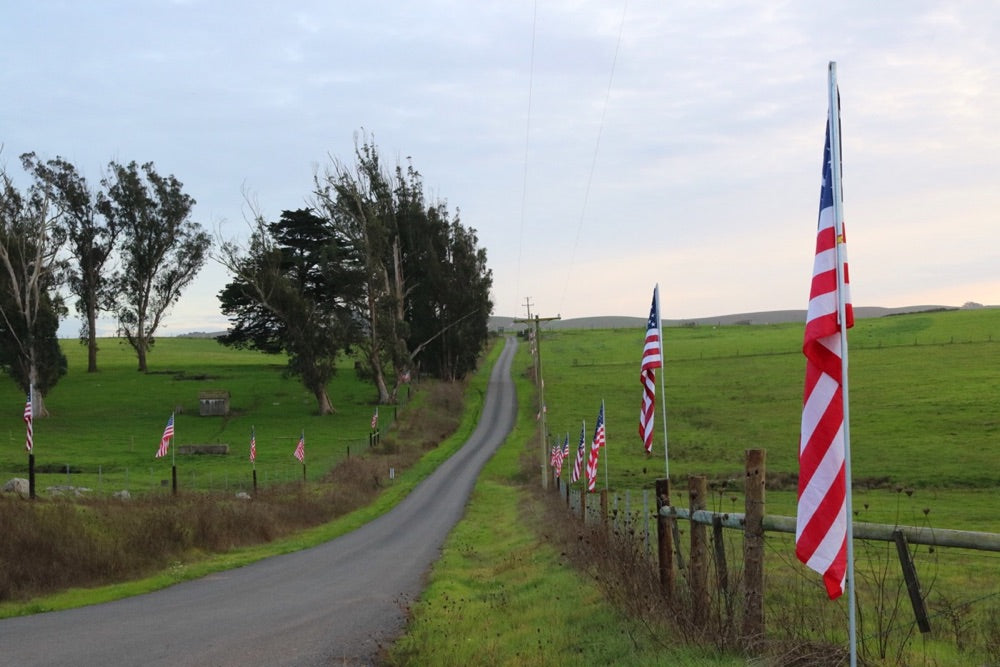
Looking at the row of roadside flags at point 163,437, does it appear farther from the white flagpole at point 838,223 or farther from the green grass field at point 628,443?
the white flagpole at point 838,223

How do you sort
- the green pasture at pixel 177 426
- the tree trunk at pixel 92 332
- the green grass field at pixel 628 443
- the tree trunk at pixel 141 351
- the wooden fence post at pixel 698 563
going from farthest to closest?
1. the tree trunk at pixel 141 351
2. the tree trunk at pixel 92 332
3. the green pasture at pixel 177 426
4. the green grass field at pixel 628 443
5. the wooden fence post at pixel 698 563

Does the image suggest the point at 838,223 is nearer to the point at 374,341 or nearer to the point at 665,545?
the point at 665,545

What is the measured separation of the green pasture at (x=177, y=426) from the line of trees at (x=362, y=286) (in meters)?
4.96

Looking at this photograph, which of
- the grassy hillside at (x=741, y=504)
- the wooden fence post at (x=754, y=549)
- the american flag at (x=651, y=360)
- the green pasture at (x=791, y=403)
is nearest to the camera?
the wooden fence post at (x=754, y=549)

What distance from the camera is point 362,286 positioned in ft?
237

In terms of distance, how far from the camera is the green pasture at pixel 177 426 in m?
46.5

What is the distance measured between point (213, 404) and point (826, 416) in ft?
234

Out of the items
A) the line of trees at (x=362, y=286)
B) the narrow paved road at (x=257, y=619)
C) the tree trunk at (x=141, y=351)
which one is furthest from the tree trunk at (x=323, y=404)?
the narrow paved road at (x=257, y=619)

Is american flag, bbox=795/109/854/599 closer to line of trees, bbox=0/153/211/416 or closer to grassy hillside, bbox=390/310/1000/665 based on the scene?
grassy hillside, bbox=390/310/1000/665

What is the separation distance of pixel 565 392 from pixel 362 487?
132 feet

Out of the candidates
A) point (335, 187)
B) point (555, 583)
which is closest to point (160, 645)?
point (555, 583)

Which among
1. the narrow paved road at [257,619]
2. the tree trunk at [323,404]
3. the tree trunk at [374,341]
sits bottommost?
the narrow paved road at [257,619]

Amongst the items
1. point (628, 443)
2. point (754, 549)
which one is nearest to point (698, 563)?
point (754, 549)

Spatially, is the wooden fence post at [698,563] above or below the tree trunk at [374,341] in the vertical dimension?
below
